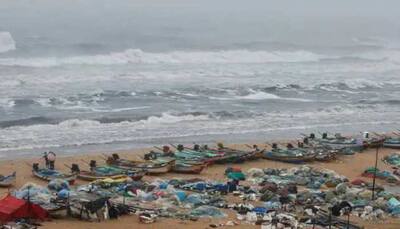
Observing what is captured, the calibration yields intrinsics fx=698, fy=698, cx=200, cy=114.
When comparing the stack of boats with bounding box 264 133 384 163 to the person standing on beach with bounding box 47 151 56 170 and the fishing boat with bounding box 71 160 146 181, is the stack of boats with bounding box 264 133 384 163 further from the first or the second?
the person standing on beach with bounding box 47 151 56 170

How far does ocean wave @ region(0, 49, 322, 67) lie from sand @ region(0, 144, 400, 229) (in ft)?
105

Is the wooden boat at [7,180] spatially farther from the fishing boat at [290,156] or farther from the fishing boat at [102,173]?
the fishing boat at [290,156]

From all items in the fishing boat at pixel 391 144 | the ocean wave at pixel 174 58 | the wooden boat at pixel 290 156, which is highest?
the ocean wave at pixel 174 58

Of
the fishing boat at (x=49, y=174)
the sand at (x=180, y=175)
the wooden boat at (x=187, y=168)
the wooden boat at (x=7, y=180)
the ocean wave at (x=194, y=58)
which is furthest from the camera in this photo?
the ocean wave at (x=194, y=58)

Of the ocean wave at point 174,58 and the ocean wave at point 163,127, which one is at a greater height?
the ocean wave at point 174,58

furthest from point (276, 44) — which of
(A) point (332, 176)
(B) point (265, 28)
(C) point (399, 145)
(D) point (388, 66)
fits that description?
(A) point (332, 176)

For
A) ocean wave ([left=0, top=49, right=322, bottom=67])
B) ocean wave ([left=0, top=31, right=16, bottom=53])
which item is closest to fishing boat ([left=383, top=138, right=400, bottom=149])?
ocean wave ([left=0, top=49, right=322, bottom=67])

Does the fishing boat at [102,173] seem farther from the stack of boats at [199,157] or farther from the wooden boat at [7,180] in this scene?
the wooden boat at [7,180]

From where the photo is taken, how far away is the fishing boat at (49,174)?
26116mm

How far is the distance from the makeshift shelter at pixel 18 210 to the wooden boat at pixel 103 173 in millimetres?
5397

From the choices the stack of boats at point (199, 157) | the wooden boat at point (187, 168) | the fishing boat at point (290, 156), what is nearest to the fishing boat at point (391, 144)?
the stack of boats at point (199, 157)

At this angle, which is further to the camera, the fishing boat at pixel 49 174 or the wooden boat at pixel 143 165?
the wooden boat at pixel 143 165

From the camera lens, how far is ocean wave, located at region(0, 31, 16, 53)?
71162 mm

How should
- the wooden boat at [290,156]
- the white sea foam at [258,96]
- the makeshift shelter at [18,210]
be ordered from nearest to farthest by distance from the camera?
the makeshift shelter at [18,210]
the wooden boat at [290,156]
the white sea foam at [258,96]
